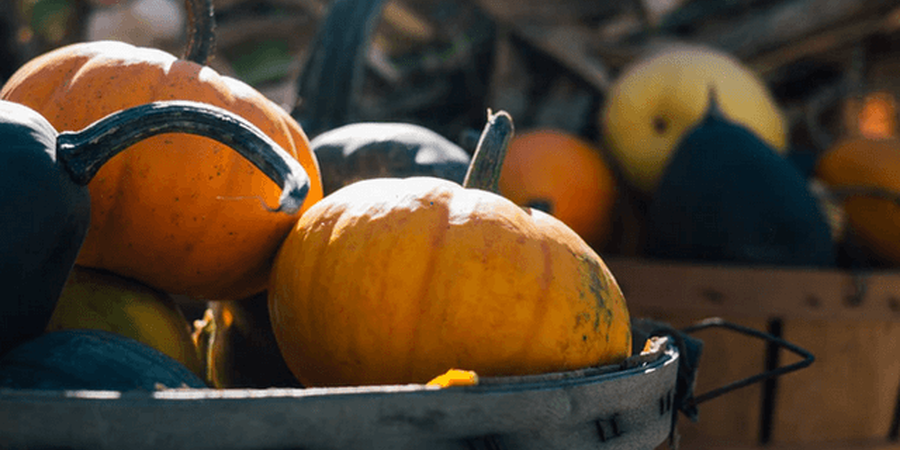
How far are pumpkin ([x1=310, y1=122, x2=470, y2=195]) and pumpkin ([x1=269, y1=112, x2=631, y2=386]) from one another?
325 mm

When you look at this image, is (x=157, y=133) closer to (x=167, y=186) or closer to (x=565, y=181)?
(x=167, y=186)

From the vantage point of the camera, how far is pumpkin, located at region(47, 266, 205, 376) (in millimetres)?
697

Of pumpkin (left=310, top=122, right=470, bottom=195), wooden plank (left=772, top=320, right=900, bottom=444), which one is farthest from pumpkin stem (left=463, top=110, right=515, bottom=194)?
wooden plank (left=772, top=320, right=900, bottom=444)

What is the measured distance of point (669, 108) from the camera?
75.7 inches

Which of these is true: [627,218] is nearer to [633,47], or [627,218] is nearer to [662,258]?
[662,258]

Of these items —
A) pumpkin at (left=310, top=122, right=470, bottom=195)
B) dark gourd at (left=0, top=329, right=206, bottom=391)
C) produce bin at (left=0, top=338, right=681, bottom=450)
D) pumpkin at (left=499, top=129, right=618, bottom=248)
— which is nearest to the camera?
produce bin at (left=0, top=338, right=681, bottom=450)

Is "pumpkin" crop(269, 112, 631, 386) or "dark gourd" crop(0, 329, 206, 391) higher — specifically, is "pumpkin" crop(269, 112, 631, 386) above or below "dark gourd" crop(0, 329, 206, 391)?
above

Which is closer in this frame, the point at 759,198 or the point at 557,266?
the point at 557,266

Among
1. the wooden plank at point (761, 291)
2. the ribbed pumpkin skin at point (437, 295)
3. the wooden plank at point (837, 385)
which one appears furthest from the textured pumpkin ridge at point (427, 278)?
the wooden plank at point (837, 385)

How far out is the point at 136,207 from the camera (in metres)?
0.73

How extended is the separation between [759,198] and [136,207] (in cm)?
116

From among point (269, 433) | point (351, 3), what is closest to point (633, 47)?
point (351, 3)

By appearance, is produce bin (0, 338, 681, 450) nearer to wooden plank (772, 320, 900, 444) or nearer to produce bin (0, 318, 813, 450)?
produce bin (0, 318, 813, 450)

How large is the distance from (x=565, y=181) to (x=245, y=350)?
1.08 meters
